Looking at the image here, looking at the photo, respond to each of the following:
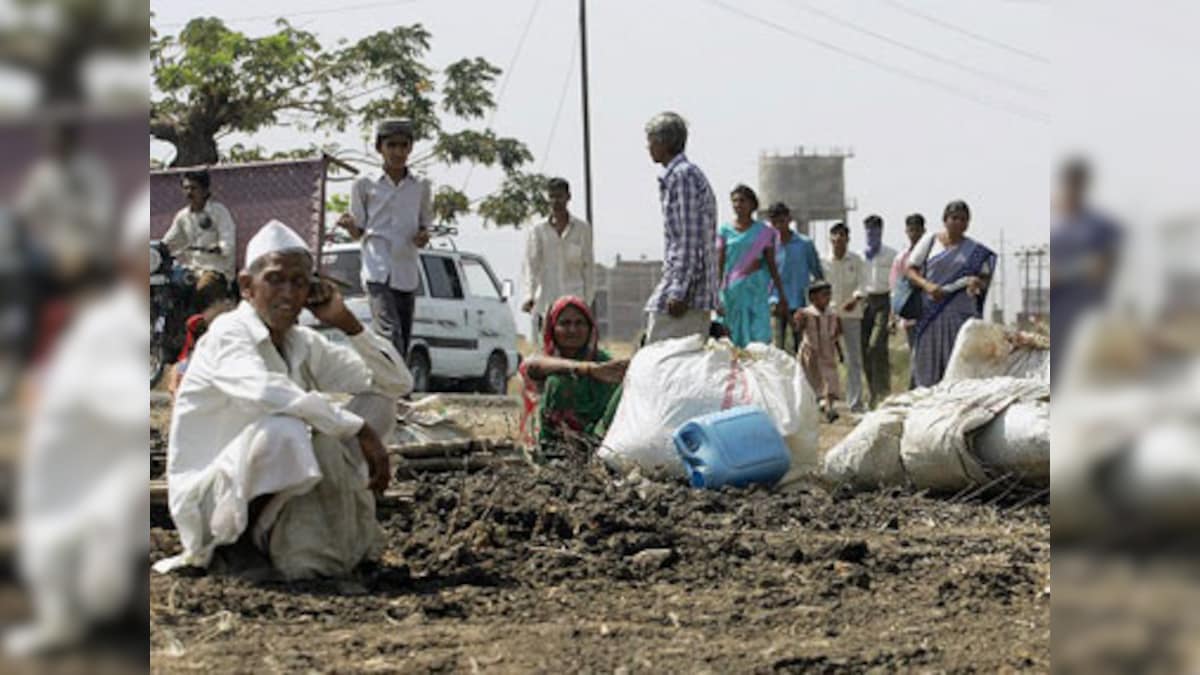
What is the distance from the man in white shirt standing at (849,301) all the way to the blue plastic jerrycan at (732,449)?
633cm

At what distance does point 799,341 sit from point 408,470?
22.7ft

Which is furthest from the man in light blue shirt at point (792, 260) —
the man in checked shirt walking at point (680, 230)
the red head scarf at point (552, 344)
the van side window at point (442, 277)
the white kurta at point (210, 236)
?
the red head scarf at point (552, 344)

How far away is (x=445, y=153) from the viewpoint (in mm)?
23984

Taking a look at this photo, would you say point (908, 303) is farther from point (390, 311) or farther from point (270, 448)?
point (270, 448)

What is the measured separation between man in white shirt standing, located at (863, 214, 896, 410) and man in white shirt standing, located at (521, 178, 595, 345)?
3219mm

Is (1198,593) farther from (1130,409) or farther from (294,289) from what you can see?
(294,289)

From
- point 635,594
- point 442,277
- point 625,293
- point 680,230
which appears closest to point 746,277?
point 680,230

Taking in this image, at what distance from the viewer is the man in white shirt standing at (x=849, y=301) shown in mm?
13172

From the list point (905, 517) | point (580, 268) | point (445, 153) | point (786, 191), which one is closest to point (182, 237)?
point (580, 268)

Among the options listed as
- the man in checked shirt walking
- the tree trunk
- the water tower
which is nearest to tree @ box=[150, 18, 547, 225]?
the tree trunk

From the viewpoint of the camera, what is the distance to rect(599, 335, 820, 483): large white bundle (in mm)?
6664

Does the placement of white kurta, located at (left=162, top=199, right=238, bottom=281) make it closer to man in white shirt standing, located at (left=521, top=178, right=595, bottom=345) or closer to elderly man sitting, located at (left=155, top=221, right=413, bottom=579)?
man in white shirt standing, located at (left=521, top=178, right=595, bottom=345)

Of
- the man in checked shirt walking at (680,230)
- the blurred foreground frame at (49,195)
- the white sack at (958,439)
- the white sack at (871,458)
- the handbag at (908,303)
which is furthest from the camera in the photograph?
the handbag at (908,303)

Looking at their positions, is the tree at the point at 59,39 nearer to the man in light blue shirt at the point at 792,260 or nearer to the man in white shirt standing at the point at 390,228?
the man in white shirt standing at the point at 390,228
